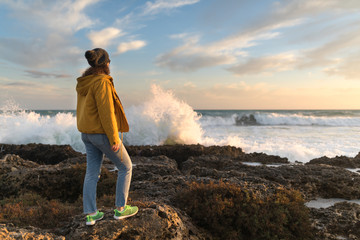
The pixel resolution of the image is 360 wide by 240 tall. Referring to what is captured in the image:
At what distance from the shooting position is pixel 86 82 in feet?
9.14

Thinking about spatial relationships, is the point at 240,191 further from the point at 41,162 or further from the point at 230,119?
the point at 230,119

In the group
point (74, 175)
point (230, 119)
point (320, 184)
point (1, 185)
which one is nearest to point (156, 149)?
point (74, 175)

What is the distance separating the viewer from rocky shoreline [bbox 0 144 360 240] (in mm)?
2945

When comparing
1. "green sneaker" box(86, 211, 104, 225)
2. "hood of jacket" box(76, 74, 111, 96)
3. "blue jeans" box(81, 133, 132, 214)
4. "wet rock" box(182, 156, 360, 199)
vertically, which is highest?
"hood of jacket" box(76, 74, 111, 96)

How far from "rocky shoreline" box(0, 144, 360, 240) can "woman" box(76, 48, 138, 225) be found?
0.96ft

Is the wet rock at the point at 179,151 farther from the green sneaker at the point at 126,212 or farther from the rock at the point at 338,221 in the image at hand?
the green sneaker at the point at 126,212

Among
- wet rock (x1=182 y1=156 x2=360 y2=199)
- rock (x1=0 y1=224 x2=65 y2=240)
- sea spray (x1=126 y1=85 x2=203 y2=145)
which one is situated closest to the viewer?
rock (x1=0 y1=224 x2=65 y2=240)

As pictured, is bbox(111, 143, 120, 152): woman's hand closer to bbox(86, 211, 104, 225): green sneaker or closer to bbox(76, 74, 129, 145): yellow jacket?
bbox(76, 74, 129, 145): yellow jacket

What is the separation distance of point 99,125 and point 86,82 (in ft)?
1.79

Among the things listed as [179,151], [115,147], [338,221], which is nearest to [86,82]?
[115,147]

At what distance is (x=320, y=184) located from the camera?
588cm

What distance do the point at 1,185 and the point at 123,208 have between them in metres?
4.70

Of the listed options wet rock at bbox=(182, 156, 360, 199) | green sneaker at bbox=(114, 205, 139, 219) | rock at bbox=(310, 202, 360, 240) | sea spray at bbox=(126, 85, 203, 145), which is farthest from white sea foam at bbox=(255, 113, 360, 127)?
green sneaker at bbox=(114, 205, 139, 219)

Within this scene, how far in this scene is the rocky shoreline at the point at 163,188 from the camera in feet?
9.66
